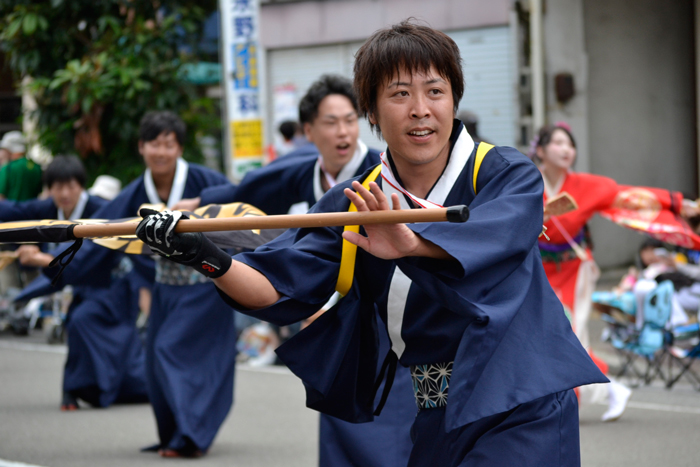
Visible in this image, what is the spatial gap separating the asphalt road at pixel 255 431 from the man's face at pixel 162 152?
1.70 m

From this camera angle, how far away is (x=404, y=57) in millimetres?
2529

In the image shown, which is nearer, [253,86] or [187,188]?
[187,188]

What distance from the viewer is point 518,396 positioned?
7.67 feet

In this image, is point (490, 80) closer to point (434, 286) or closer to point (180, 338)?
point (180, 338)

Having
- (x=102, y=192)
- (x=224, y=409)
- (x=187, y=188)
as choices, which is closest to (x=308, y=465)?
(x=224, y=409)

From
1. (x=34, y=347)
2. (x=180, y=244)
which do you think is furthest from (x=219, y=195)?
(x=34, y=347)

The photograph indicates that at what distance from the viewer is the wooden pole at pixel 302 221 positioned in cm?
212

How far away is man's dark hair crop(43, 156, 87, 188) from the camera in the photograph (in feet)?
24.1

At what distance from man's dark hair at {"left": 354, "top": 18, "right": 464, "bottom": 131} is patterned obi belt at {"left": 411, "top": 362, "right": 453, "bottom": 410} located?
0.73 metres

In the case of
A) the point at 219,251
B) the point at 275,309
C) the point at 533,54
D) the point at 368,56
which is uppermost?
the point at 533,54

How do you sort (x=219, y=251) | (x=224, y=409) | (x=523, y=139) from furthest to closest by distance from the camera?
(x=523, y=139), (x=224, y=409), (x=219, y=251)

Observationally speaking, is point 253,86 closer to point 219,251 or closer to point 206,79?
point 206,79

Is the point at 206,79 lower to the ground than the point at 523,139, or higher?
higher

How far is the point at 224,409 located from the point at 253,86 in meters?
5.22
